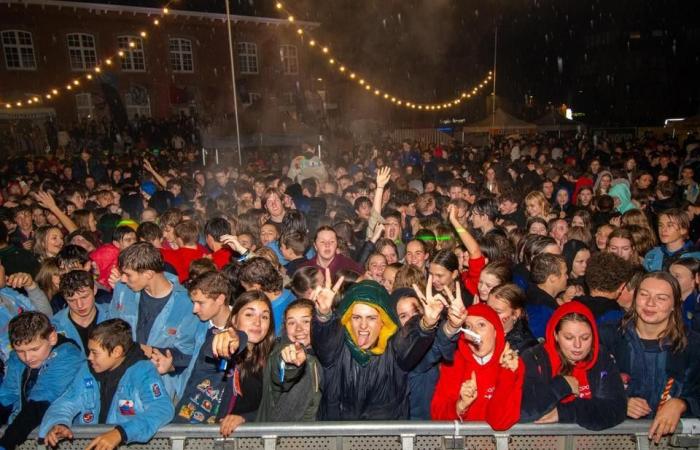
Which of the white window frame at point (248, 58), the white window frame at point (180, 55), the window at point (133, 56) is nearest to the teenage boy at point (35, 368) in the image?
the window at point (133, 56)

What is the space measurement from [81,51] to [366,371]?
29765 mm

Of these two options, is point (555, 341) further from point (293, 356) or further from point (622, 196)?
point (622, 196)

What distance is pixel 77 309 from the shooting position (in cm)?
346

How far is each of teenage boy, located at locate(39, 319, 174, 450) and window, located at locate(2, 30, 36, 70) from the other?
27964mm

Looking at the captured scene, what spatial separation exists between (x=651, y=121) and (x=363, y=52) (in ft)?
69.0

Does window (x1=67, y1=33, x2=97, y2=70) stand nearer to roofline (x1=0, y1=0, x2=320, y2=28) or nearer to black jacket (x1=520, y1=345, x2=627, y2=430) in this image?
roofline (x1=0, y1=0, x2=320, y2=28)

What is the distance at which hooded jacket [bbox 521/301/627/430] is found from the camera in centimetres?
253

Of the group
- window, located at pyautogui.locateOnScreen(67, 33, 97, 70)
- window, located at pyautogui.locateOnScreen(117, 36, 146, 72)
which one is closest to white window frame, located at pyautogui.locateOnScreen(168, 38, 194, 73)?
window, located at pyautogui.locateOnScreen(117, 36, 146, 72)

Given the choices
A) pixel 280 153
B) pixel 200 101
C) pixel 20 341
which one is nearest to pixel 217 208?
pixel 20 341

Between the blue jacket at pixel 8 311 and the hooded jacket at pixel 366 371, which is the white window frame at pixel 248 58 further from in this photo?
the hooded jacket at pixel 366 371

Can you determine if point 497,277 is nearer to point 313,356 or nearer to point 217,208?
point 313,356

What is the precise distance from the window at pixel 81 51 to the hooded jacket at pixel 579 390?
30.0m

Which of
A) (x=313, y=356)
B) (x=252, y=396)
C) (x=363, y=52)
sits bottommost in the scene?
(x=252, y=396)

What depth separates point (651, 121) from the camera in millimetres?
33406
